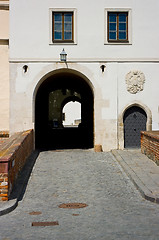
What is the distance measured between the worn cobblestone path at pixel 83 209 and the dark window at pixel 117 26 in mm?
5749

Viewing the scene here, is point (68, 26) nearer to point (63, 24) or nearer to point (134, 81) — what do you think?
point (63, 24)

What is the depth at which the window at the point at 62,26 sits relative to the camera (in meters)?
15.6

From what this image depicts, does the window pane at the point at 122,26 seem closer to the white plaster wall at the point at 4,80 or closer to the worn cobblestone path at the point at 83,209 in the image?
the white plaster wall at the point at 4,80

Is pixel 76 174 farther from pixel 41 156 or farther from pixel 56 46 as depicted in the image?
pixel 56 46

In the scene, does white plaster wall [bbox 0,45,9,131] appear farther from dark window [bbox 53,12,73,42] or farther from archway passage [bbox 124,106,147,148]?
archway passage [bbox 124,106,147,148]

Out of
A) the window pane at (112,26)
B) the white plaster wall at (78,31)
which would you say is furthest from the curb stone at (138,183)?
the window pane at (112,26)

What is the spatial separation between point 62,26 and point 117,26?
2.30m

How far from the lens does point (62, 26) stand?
15.6 m

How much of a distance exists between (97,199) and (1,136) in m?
8.41

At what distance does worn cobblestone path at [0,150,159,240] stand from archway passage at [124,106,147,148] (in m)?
3.19

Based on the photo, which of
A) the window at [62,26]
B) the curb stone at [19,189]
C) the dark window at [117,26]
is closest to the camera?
the curb stone at [19,189]

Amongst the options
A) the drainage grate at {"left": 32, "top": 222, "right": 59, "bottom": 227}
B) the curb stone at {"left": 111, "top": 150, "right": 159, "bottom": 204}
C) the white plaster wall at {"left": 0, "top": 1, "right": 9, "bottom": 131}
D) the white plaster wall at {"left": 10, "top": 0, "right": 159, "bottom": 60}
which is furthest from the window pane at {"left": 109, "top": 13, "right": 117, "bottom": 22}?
the drainage grate at {"left": 32, "top": 222, "right": 59, "bottom": 227}

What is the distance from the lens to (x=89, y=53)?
51.2 ft

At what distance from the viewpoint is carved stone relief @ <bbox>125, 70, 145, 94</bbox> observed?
1554 cm
